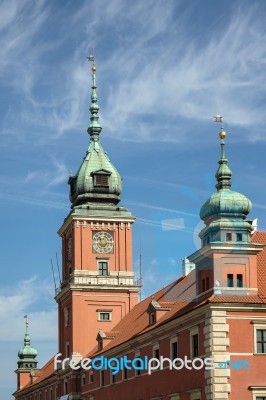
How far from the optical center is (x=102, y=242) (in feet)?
229

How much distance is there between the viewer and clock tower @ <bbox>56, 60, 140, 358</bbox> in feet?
225

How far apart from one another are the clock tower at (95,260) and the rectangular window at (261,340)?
28.4 meters

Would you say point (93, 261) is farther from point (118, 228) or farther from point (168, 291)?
point (168, 291)

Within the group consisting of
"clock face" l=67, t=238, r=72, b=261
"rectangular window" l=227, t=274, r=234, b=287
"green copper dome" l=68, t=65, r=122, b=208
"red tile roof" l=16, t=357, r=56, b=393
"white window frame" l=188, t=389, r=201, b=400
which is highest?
"green copper dome" l=68, t=65, r=122, b=208

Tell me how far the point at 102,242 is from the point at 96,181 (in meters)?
4.75

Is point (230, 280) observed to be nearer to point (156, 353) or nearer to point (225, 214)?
point (225, 214)

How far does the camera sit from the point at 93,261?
69.4 m

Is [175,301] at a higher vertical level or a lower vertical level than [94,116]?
lower

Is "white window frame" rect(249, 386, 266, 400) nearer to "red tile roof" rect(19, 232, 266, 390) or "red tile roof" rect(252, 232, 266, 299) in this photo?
"red tile roof" rect(19, 232, 266, 390)

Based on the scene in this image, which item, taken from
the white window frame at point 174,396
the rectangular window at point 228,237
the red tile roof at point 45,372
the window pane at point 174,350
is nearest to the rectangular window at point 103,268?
the red tile roof at point 45,372

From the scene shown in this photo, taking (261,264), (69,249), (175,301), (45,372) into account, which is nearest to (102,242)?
(69,249)

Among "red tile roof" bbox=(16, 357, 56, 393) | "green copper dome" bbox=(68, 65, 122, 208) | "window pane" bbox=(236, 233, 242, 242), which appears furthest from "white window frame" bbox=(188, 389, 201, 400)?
"red tile roof" bbox=(16, 357, 56, 393)

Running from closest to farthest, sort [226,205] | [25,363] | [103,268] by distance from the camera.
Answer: [226,205], [103,268], [25,363]

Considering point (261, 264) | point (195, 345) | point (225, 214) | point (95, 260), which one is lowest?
point (195, 345)
